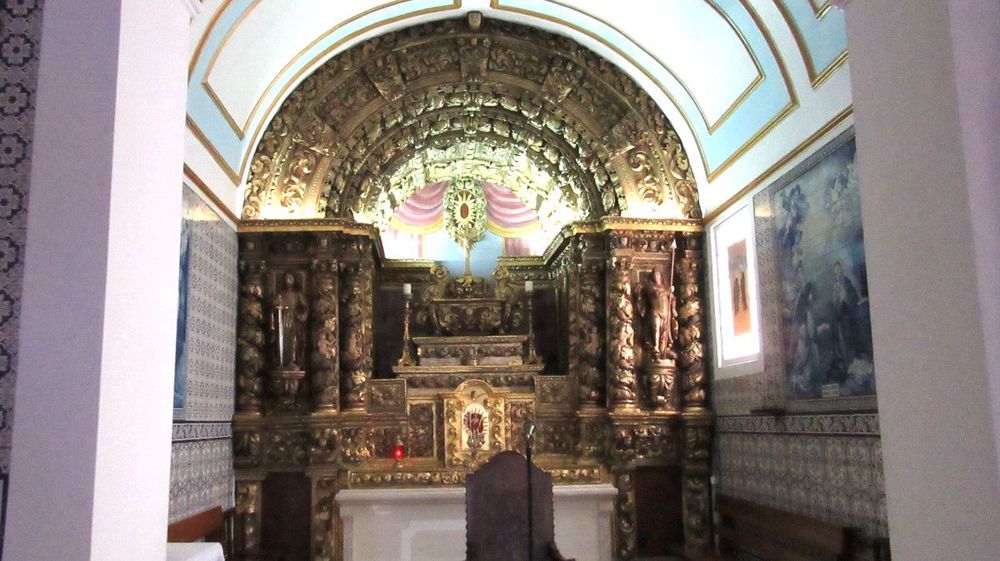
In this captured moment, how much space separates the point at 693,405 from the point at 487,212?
5.66 m

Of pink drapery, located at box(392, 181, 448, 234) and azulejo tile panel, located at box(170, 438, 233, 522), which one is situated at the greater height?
pink drapery, located at box(392, 181, 448, 234)

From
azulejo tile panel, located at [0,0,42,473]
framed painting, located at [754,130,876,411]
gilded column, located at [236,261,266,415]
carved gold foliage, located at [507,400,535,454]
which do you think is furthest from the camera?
carved gold foliage, located at [507,400,535,454]

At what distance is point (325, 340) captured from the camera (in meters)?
11.0

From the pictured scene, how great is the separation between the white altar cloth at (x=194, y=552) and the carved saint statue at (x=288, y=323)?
654 cm

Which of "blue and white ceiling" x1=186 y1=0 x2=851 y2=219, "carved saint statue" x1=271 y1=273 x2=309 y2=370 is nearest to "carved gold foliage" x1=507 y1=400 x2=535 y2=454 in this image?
"carved saint statue" x1=271 y1=273 x2=309 y2=370

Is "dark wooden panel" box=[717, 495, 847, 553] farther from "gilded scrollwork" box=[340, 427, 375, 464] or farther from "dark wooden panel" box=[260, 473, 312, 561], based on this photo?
"dark wooden panel" box=[260, 473, 312, 561]

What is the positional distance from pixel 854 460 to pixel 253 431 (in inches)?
266

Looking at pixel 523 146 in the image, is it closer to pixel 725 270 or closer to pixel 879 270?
pixel 725 270

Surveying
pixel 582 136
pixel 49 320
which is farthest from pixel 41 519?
pixel 582 136

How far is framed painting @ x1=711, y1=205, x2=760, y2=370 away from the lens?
10219mm

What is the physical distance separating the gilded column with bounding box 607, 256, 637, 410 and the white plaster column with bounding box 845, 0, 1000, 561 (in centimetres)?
743

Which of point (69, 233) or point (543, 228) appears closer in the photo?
point (69, 233)

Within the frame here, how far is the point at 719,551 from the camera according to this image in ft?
34.4

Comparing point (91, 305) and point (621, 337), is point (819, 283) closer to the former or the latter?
point (621, 337)
